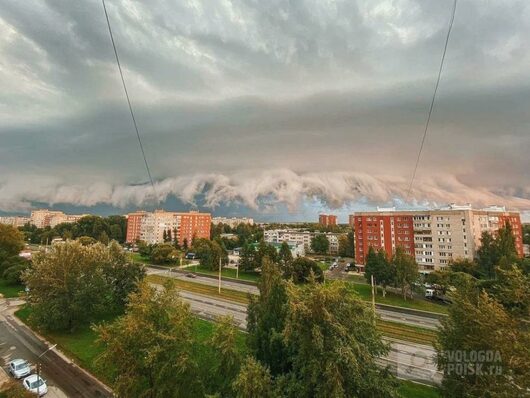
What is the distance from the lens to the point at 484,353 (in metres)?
11.8

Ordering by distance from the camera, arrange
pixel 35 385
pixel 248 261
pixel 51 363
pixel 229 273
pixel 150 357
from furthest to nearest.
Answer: pixel 229 273 < pixel 248 261 < pixel 51 363 < pixel 35 385 < pixel 150 357

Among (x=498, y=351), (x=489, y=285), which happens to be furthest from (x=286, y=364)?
(x=489, y=285)

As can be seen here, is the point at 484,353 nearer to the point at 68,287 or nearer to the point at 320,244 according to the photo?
the point at 68,287

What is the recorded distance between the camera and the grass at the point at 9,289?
43.7m

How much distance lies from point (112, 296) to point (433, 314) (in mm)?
42388

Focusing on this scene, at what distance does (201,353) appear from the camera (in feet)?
52.6

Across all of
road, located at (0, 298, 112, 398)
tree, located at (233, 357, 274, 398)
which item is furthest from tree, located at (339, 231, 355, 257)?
tree, located at (233, 357, 274, 398)

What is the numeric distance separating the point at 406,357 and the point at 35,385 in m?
28.6

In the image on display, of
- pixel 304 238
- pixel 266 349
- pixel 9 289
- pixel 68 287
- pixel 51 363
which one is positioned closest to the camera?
pixel 266 349

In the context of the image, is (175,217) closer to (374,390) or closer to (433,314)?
(433,314)

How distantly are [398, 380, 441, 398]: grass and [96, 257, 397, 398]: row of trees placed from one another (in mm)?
8772

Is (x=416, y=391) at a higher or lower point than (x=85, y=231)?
lower

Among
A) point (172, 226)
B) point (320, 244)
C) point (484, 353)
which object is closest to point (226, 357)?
point (484, 353)

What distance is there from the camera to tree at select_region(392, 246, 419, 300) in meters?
43.7
